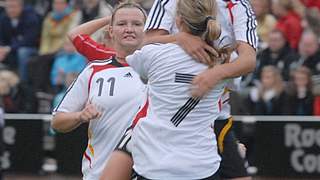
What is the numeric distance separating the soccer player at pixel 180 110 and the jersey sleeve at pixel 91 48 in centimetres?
115

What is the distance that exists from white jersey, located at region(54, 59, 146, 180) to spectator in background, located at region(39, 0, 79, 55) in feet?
23.2

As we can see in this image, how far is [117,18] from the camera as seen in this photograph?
6473 millimetres

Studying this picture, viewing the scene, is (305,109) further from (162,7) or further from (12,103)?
(162,7)

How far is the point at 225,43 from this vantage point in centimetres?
621

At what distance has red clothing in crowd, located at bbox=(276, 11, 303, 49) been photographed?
42.2 ft

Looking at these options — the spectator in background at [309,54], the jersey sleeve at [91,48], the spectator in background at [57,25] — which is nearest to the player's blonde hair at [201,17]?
the jersey sleeve at [91,48]

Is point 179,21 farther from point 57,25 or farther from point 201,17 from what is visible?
point 57,25

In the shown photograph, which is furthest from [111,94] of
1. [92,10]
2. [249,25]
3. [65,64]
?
[92,10]

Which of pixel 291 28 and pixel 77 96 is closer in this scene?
pixel 77 96

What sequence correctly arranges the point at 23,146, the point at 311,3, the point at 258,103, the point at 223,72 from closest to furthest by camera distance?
the point at 223,72, the point at 258,103, the point at 23,146, the point at 311,3

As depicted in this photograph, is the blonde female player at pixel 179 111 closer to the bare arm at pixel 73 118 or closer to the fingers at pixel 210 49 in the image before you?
the fingers at pixel 210 49

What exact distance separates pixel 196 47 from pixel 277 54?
7.28 m

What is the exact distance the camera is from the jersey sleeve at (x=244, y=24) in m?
6.08

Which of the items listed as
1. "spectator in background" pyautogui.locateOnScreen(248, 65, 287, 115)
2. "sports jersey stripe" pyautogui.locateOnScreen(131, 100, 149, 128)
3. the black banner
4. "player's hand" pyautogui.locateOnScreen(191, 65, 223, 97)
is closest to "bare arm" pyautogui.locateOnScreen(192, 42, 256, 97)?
"player's hand" pyautogui.locateOnScreen(191, 65, 223, 97)
